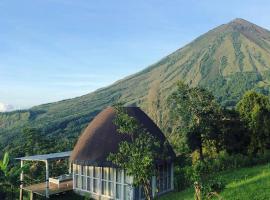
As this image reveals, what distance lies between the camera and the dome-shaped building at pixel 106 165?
24.1 meters

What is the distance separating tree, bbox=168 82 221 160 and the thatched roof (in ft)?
15.6

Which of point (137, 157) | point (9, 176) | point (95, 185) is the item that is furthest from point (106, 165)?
point (137, 157)

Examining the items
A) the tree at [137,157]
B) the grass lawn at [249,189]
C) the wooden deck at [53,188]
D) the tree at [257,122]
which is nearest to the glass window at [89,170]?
the wooden deck at [53,188]

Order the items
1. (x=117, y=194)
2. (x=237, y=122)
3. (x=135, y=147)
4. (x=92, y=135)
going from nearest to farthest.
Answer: (x=135, y=147)
(x=117, y=194)
(x=92, y=135)
(x=237, y=122)

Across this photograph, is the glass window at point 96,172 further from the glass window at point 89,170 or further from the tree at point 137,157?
the tree at point 137,157

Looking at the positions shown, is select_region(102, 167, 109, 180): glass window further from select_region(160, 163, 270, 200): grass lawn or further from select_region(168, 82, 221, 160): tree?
select_region(168, 82, 221, 160): tree

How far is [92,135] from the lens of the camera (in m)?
26.5

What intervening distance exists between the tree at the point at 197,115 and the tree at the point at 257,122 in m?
2.44

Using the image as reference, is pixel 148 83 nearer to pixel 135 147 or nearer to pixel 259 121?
pixel 259 121

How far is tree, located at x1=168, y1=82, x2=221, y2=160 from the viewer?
3009 centimetres

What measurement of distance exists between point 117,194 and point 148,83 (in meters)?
171

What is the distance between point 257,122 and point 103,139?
12834mm

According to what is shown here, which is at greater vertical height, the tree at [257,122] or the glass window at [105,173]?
the tree at [257,122]

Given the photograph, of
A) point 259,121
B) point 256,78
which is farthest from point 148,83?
point 259,121
